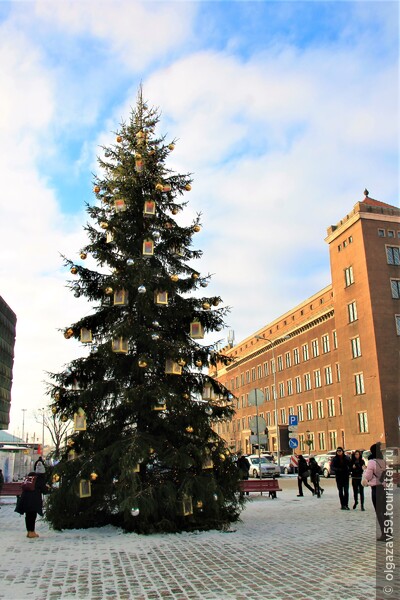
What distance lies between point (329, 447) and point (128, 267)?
56.8 meters

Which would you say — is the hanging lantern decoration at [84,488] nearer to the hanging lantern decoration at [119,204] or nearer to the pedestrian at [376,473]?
the pedestrian at [376,473]

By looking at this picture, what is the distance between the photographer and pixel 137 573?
786 centimetres

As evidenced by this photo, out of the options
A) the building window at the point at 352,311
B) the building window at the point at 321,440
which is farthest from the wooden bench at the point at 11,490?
the building window at the point at 321,440

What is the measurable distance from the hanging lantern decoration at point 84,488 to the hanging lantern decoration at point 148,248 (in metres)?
5.40

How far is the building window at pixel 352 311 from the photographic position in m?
58.0

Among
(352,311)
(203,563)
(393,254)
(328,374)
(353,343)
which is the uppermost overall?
(393,254)

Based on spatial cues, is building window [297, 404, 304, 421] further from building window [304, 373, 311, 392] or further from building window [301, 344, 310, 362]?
building window [301, 344, 310, 362]

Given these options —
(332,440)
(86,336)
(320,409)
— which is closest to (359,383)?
(332,440)

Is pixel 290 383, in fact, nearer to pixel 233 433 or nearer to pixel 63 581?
pixel 233 433

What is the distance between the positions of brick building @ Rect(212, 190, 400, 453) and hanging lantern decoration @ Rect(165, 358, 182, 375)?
32.3m

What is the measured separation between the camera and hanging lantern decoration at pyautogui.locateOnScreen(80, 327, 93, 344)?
1323 centimetres

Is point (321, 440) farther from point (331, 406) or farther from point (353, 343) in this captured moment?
point (353, 343)

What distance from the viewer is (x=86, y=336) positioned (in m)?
13.2

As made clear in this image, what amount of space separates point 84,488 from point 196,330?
4.44 meters
